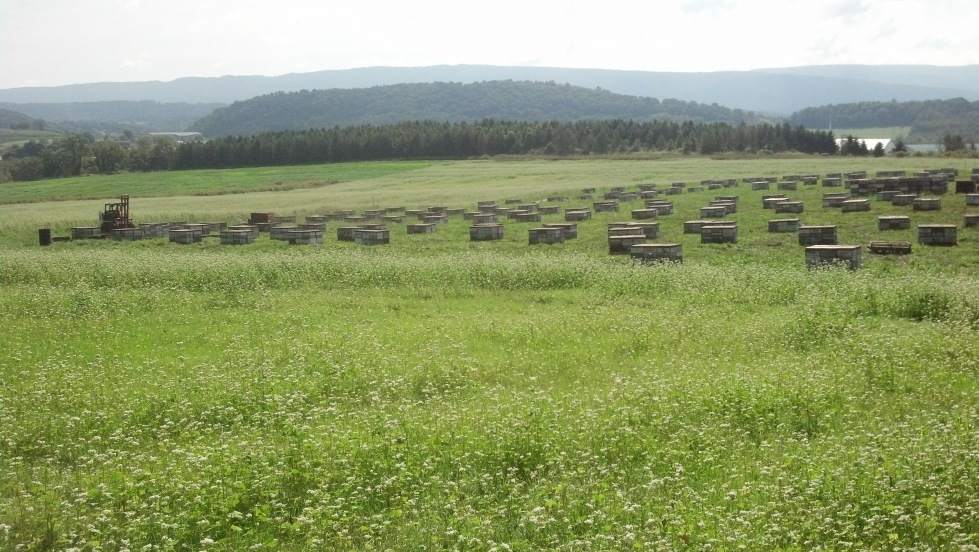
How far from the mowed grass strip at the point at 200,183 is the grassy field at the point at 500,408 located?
226 ft

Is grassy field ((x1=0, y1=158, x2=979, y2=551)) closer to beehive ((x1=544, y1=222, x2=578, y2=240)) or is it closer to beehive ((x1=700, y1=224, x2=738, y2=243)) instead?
beehive ((x1=700, y1=224, x2=738, y2=243))

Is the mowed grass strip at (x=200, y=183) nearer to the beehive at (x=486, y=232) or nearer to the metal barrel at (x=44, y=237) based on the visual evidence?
the metal barrel at (x=44, y=237)

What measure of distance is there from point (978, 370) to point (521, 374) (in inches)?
343

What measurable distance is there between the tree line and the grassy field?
118642mm

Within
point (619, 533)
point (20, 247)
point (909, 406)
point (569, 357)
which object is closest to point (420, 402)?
point (569, 357)

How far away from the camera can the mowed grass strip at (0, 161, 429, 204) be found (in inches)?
3858

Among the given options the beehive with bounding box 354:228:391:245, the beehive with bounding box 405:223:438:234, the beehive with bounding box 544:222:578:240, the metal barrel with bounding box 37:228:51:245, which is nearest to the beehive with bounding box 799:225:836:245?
the beehive with bounding box 544:222:578:240

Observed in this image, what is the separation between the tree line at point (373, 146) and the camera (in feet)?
481

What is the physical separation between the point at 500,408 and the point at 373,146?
14481 cm

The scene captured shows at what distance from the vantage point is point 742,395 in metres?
15.8

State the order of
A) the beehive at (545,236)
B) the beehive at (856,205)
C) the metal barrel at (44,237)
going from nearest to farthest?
the beehive at (545,236)
the beehive at (856,205)
the metal barrel at (44,237)

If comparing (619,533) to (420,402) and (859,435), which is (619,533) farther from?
(420,402)

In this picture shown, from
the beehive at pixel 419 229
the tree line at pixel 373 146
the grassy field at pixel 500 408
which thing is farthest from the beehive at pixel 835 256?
the tree line at pixel 373 146

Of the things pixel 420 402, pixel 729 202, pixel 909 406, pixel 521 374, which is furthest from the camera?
pixel 729 202
